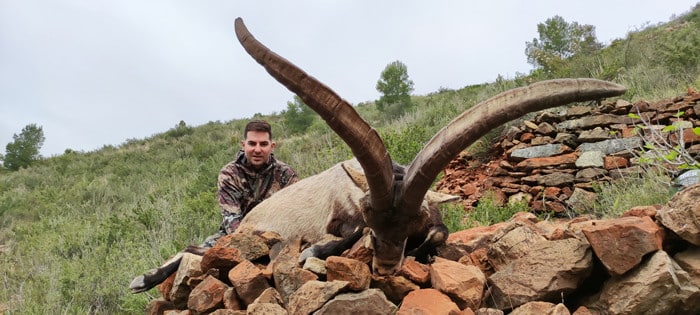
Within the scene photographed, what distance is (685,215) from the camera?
7.23 feet

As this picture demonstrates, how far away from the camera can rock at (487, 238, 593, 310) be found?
2.25m

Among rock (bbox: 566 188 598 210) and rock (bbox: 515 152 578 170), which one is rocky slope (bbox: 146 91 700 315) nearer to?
rock (bbox: 566 188 598 210)

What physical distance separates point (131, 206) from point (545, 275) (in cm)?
957

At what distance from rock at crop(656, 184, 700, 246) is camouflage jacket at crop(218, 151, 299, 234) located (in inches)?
150

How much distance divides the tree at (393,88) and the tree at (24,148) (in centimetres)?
1537

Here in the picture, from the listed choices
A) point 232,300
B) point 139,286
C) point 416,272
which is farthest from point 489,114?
point 139,286

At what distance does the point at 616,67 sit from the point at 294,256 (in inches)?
367

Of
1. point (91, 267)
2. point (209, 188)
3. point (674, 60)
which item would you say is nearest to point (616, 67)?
point (674, 60)

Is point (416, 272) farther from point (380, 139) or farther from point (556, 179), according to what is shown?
point (556, 179)

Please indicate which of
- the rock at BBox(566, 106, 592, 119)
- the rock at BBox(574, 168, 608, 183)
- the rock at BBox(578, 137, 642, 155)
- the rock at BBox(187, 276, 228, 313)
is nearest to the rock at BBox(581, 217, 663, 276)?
the rock at BBox(187, 276, 228, 313)

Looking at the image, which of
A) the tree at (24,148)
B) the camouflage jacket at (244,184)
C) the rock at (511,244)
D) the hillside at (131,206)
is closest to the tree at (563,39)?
the hillside at (131,206)

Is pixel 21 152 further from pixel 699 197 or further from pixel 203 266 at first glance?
pixel 699 197

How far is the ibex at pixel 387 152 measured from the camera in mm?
1847

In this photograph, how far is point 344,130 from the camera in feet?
6.64
